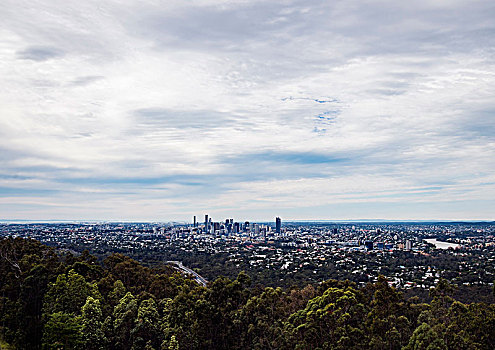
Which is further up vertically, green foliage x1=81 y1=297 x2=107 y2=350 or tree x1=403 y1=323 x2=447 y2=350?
tree x1=403 y1=323 x2=447 y2=350

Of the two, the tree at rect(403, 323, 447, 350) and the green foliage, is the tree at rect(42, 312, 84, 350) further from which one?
the tree at rect(403, 323, 447, 350)

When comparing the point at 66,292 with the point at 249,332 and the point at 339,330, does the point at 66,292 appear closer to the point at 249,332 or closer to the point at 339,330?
the point at 249,332

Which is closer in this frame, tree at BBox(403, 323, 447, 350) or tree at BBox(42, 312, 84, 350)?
tree at BBox(403, 323, 447, 350)

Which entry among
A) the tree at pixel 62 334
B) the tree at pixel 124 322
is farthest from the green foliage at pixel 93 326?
the tree at pixel 124 322

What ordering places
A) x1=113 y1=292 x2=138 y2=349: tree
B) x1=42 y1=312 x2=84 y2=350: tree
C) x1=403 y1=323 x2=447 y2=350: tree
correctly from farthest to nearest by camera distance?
x1=113 y1=292 x2=138 y2=349: tree, x1=42 y1=312 x2=84 y2=350: tree, x1=403 y1=323 x2=447 y2=350: tree

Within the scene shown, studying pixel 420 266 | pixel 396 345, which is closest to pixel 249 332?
pixel 396 345

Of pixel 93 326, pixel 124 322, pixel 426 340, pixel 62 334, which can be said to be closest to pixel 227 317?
pixel 124 322

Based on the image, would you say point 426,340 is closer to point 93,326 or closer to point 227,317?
point 227,317

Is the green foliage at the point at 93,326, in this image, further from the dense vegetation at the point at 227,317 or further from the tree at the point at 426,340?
the tree at the point at 426,340

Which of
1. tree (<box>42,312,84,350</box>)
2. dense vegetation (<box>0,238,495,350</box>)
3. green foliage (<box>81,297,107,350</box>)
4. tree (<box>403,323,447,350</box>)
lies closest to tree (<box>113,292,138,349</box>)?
dense vegetation (<box>0,238,495,350</box>)

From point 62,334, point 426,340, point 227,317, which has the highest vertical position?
point 426,340
